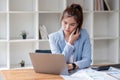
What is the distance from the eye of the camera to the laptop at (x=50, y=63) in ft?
5.70

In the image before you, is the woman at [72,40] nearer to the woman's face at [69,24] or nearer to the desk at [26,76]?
the woman's face at [69,24]

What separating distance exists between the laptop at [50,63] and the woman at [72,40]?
315 mm

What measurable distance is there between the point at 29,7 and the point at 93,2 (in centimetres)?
99

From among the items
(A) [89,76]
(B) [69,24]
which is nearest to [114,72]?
(A) [89,76]

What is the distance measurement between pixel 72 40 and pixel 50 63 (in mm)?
484

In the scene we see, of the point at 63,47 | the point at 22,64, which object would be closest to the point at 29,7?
the point at 22,64

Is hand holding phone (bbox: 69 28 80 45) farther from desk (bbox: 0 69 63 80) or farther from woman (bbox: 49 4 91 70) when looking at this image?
desk (bbox: 0 69 63 80)

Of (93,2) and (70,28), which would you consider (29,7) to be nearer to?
(93,2)

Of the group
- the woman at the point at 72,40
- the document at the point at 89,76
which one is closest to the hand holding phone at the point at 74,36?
the woman at the point at 72,40

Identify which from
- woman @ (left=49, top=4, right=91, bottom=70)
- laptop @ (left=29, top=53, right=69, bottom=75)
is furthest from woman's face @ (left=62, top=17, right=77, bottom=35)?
laptop @ (left=29, top=53, right=69, bottom=75)

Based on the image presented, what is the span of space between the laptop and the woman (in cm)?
32

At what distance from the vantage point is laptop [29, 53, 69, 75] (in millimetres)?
1738

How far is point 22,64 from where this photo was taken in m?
3.58

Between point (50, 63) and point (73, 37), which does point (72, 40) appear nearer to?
point (73, 37)
